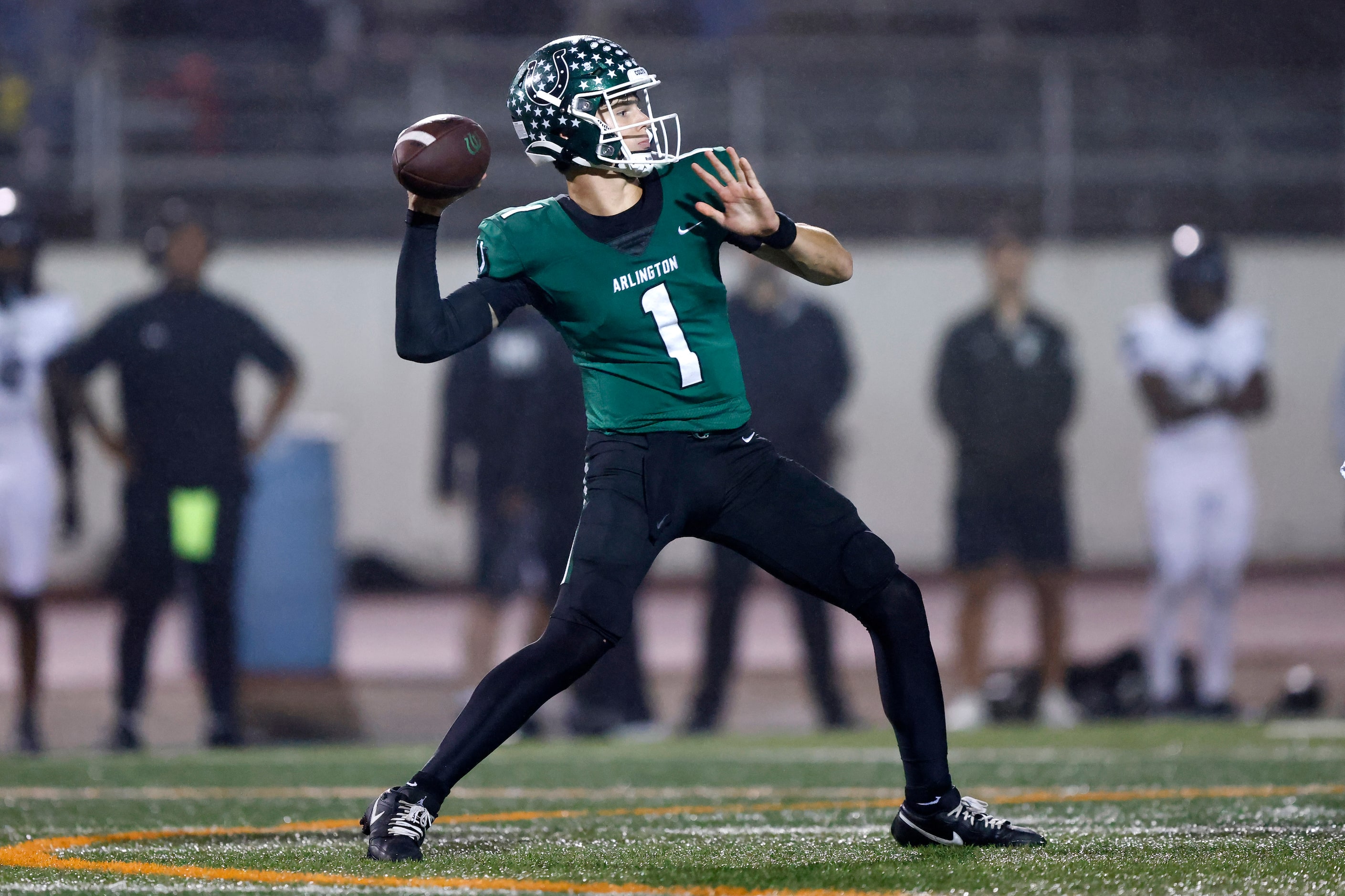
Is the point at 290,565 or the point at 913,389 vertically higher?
the point at 913,389

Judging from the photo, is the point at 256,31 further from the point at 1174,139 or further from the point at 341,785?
the point at 341,785

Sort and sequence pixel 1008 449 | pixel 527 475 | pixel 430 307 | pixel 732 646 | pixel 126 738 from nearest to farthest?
pixel 430 307
pixel 126 738
pixel 732 646
pixel 527 475
pixel 1008 449

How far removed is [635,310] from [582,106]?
50 centimetres

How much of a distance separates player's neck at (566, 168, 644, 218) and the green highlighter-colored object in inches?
170

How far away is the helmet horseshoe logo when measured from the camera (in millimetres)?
4301

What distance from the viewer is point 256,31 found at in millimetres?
16422

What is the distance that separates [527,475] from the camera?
8680mm

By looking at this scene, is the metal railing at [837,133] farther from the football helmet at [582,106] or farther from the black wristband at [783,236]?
the black wristband at [783,236]

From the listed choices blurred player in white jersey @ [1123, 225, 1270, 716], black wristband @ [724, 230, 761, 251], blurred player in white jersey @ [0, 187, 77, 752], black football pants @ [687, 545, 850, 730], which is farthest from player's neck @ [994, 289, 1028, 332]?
black wristband @ [724, 230, 761, 251]

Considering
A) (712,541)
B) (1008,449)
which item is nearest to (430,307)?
(712,541)

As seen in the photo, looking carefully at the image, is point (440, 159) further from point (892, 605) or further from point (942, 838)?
point (942, 838)

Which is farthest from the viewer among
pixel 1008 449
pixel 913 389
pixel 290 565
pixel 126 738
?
pixel 913 389

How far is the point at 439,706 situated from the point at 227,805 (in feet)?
12.1

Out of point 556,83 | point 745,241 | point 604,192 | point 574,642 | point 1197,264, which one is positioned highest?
point 556,83
